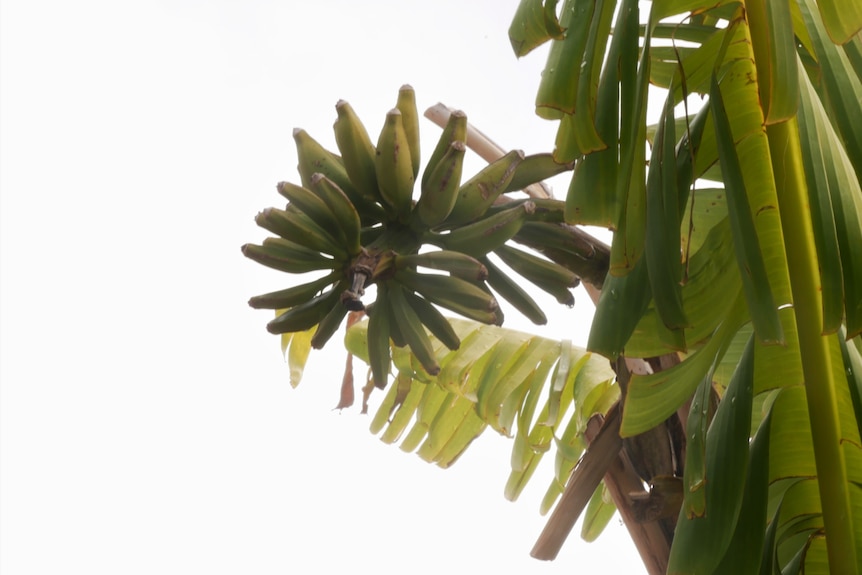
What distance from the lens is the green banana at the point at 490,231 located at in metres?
0.69

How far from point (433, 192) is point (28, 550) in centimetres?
182

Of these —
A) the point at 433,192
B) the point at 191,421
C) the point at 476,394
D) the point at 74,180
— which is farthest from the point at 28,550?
the point at 433,192

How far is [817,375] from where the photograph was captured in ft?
1.69

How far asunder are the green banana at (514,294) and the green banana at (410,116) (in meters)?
0.13

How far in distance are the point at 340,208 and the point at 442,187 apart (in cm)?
10

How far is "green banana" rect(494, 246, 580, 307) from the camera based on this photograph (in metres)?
0.73

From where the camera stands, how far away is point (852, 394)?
0.52m

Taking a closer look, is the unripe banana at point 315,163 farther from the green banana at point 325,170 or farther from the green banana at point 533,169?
the green banana at point 533,169

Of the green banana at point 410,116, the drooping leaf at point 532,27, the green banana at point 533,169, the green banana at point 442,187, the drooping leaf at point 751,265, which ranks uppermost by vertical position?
the green banana at point 410,116

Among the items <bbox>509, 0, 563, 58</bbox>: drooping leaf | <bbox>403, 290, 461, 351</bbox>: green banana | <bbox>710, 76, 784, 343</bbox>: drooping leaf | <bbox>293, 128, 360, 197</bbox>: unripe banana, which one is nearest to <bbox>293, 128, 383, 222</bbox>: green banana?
<bbox>293, 128, 360, 197</bbox>: unripe banana

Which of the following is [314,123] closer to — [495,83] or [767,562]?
[495,83]

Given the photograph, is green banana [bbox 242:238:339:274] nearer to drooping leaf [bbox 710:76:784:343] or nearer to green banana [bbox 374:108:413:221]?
green banana [bbox 374:108:413:221]

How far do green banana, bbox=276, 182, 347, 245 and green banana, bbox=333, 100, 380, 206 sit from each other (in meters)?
0.06

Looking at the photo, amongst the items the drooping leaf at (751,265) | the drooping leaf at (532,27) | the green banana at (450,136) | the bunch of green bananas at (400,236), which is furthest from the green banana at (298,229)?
the drooping leaf at (751,265)
